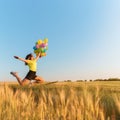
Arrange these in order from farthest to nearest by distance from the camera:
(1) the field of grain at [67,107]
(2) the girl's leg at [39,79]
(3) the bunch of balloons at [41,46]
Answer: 1. (2) the girl's leg at [39,79]
2. (3) the bunch of balloons at [41,46]
3. (1) the field of grain at [67,107]

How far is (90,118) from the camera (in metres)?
2.51

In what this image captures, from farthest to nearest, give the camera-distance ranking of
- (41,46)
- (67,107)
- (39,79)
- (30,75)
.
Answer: (39,79), (30,75), (41,46), (67,107)

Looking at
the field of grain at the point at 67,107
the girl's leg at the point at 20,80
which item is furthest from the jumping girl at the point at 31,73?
the field of grain at the point at 67,107

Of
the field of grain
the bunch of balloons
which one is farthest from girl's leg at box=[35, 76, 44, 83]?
the field of grain

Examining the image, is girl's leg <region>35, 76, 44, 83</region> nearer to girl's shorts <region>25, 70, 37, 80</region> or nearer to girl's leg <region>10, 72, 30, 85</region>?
girl's shorts <region>25, 70, 37, 80</region>

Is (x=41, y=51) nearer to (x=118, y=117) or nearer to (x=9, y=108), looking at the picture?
(x=9, y=108)

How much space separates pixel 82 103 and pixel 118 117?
0.50 meters

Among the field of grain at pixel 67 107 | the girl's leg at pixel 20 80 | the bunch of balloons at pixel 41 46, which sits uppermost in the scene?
the bunch of balloons at pixel 41 46

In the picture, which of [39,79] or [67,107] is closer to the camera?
[67,107]

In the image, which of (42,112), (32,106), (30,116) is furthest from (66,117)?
(32,106)

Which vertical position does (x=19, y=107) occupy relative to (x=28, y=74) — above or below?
below

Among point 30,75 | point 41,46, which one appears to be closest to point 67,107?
point 41,46

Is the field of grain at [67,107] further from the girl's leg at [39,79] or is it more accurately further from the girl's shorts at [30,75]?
the girl's leg at [39,79]

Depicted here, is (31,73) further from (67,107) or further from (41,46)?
(67,107)
